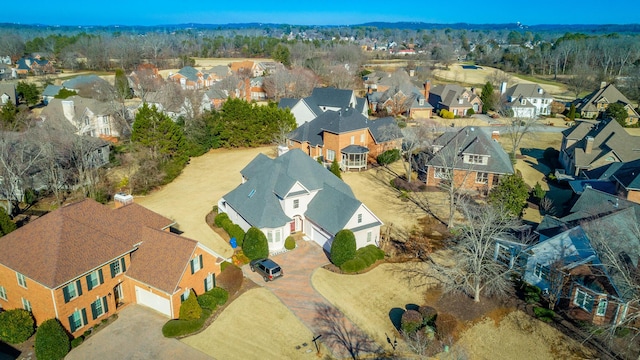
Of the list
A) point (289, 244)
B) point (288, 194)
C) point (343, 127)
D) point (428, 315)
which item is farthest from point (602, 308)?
point (343, 127)

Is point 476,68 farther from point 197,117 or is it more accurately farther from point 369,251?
point 369,251

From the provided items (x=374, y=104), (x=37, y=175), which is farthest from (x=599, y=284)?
(x=374, y=104)

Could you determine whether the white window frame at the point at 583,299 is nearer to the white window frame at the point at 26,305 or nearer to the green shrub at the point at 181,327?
the green shrub at the point at 181,327

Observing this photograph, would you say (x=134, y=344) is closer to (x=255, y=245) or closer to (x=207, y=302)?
(x=207, y=302)

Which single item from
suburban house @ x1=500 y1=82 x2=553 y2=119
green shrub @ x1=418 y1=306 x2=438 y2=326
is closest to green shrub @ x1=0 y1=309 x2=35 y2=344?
green shrub @ x1=418 y1=306 x2=438 y2=326

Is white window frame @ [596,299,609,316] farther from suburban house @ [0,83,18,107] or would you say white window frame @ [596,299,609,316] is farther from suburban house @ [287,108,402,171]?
suburban house @ [0,83,18,107]

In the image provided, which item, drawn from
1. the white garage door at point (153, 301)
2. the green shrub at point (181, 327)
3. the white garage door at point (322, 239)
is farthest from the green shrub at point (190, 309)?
the white garage door at point (322, 239)
